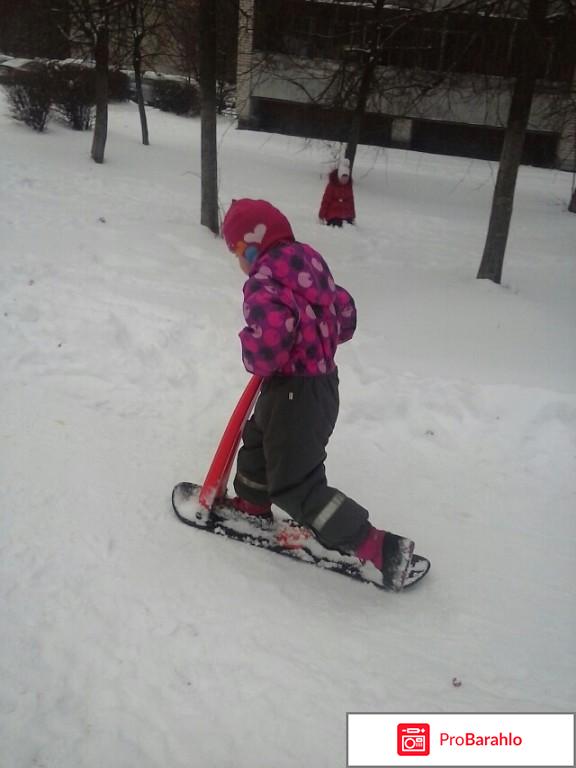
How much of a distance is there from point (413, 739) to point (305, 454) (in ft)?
3.26

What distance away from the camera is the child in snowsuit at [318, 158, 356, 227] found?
1059cm

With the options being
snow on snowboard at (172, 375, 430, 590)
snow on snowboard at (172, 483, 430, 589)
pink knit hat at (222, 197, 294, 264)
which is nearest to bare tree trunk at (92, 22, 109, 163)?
pink knit hat at (222, 197, 294, 264)

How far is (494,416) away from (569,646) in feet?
6.20

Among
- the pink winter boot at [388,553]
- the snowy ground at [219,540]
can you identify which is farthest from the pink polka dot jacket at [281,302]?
the snowy ground at [219,540]

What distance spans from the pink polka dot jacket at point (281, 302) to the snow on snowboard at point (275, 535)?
2.62 feet

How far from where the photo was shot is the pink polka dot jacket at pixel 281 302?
84.7 inches

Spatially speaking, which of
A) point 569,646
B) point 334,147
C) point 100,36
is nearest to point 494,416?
point 569,646

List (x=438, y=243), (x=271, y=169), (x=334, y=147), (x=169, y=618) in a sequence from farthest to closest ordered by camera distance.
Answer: (x=334, y=147) → (x=271, y=169) → (x=438, y=243) → (x=169, y=618)

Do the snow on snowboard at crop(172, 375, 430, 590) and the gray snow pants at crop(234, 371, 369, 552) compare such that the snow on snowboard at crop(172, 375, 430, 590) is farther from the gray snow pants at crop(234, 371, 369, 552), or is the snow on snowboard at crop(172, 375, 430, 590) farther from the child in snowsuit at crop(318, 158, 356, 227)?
the child in snowsuit at crop(318, 158, 356, 227)

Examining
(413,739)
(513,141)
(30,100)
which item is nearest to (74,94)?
(30,100)

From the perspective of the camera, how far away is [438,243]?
10.5m

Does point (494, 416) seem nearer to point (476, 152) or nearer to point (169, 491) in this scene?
point (169, 491)

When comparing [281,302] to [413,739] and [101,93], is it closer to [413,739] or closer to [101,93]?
[413,739]

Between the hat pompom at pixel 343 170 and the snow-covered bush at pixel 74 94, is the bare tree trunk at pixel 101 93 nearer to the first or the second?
the snow-covered bush at pixel 74 94
